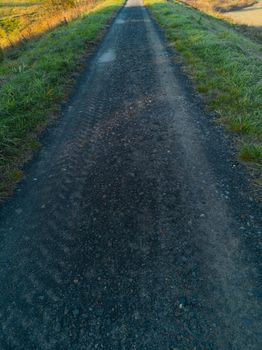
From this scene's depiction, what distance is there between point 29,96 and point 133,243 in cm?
604

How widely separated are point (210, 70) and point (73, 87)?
4.78 meters

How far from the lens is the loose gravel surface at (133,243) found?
2.88m

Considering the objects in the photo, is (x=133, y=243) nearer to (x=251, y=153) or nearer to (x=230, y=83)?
(x=251, y=153)

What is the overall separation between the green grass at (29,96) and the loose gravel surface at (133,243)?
47 centimetres

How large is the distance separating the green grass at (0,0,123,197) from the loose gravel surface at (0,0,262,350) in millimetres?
468

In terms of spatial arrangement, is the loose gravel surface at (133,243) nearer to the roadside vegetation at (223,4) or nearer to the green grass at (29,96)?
the green grass at (29,96)

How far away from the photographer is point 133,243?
3779 millimetres

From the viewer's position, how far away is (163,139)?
238 inches

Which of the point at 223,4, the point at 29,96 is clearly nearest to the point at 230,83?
the point at 29,96

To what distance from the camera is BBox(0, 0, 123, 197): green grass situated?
5.86 m

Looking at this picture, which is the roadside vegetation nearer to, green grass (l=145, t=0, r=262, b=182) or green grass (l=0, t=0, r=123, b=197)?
green grass (l=145, t=0, r=262, b=182)

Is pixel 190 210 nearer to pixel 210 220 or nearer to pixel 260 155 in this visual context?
pixel 210 220

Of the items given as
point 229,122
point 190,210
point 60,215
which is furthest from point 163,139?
point 60,215

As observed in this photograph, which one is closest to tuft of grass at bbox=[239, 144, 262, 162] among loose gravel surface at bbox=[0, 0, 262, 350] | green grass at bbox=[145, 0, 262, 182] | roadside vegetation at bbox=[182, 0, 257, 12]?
green grass at bbox=[145, 0, 262, 182]
